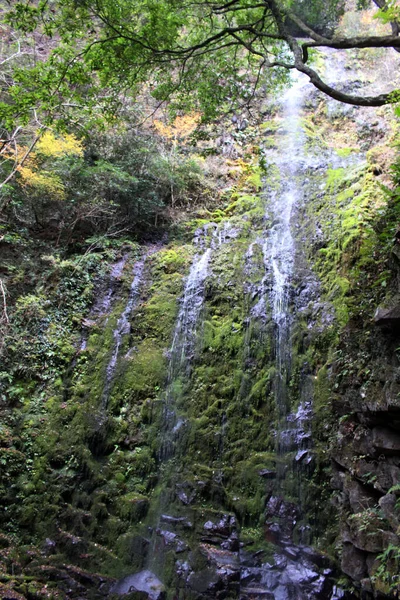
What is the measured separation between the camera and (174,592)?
5.73 metres

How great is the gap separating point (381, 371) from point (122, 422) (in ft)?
16.5

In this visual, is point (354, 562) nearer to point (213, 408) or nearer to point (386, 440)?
point (386, 440)

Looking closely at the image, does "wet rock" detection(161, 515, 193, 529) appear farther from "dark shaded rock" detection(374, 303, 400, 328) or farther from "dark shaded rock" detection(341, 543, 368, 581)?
"dark shaded rock" detection(374, 303, 400, 328)

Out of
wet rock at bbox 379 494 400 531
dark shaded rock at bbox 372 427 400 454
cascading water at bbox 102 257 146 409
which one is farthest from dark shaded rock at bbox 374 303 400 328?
cascading water at bbox 102 257 146 409

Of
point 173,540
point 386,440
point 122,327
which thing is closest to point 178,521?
point 173,540

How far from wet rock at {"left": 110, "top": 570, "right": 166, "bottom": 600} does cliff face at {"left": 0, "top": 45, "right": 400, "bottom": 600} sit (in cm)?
3

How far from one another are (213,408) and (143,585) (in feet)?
9.88

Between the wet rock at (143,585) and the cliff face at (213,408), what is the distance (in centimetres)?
3

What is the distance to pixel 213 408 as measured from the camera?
7.73m

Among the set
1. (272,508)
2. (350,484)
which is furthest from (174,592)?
(350,484)

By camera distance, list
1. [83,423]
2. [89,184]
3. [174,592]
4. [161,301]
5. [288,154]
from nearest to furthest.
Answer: [174,592] → [83,423] → [161,301] → [89,184] → [288,154]

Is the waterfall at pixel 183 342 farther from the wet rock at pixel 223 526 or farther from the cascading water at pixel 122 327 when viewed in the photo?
the wet rock at pixel 223 526

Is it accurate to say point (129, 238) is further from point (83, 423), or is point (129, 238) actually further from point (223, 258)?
point (83, 423)

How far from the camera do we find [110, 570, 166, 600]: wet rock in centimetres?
573
